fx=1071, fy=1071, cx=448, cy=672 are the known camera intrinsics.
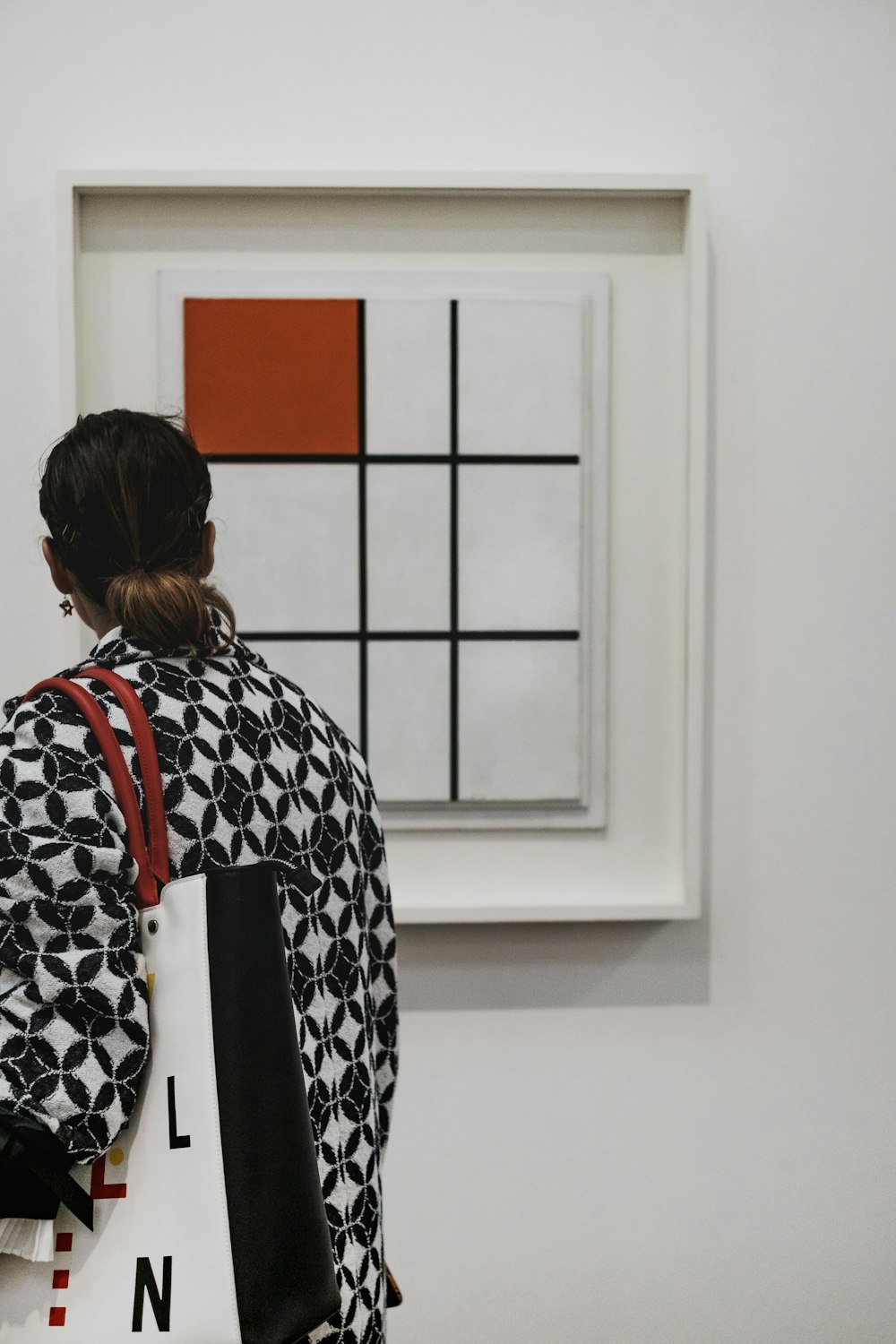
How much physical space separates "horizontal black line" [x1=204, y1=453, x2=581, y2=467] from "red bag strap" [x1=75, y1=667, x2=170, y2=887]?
0.64 m

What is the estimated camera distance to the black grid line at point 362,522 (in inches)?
50.5

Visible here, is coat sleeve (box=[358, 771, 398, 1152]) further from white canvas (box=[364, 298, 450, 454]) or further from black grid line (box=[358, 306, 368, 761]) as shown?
white canvas (box=[364, 298, 450, 454])

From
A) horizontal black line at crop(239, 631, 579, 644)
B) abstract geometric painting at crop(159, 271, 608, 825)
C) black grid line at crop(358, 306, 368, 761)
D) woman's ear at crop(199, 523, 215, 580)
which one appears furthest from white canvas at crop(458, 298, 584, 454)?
woman's ear at crop(199, 523, 215, 580)

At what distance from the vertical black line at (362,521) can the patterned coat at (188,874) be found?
40 centimetres

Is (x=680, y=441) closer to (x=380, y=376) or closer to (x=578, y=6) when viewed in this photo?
(x=380, y=376)

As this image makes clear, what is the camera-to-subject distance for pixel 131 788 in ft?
2.22

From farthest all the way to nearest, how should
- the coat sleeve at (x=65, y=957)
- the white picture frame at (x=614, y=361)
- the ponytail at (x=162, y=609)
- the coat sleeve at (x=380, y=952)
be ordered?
1. the white picture frame at (x=614, y=361)
2. the coat sleeve at (x=380, y=952)
3. the ponytail at (x=162, y=609)
4. the coat sleeve at (x=65, y=957)

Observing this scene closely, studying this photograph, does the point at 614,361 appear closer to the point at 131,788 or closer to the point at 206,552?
the point at 206,552

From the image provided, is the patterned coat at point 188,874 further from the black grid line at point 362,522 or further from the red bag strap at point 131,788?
the black grid line at point 362,522

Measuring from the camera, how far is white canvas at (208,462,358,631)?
4.22 ft

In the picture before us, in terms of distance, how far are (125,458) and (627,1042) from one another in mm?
988

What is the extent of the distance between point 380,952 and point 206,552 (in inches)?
14.8

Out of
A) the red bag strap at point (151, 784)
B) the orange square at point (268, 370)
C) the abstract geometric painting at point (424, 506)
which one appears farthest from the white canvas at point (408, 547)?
Answer: the red bag strap at point (151, 784)

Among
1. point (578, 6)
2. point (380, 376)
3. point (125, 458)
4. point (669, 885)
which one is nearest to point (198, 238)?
point (380, 376)
